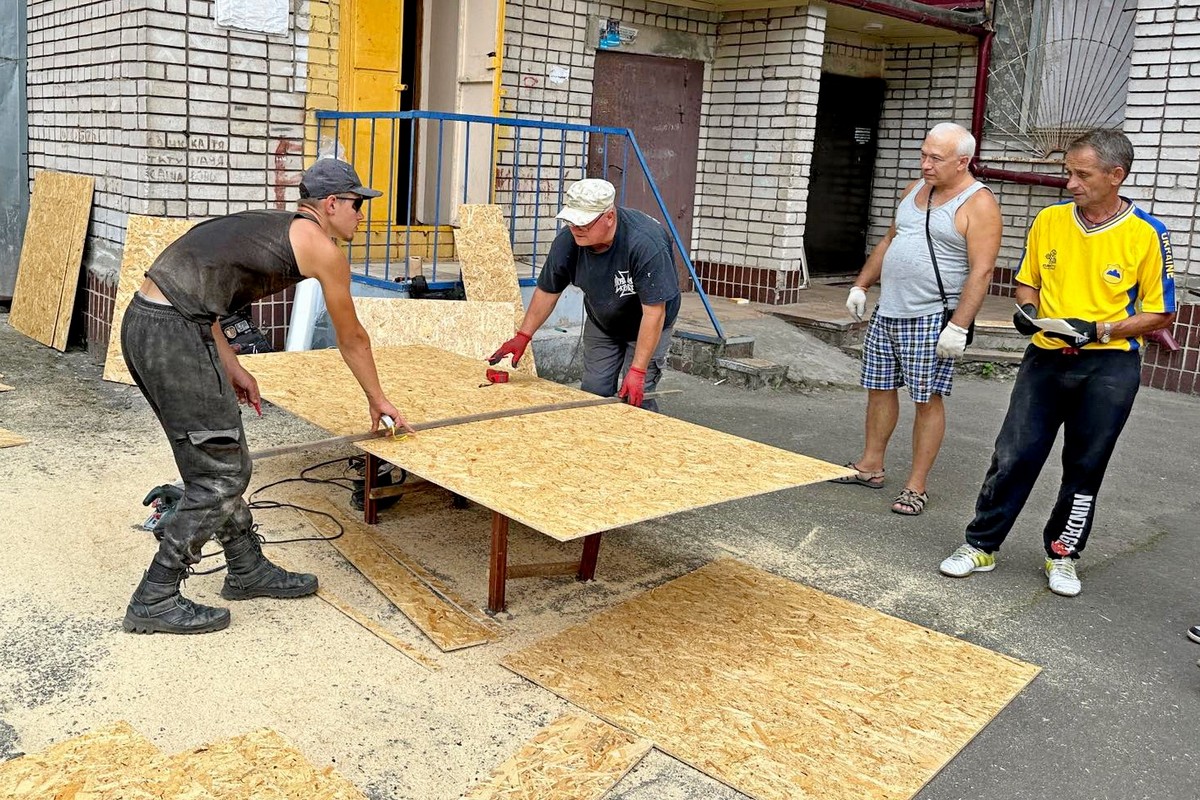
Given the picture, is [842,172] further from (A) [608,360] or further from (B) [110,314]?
(B) [110,314]

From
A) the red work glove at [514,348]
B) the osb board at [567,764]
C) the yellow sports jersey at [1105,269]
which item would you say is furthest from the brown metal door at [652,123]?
the osb board at [567,764]

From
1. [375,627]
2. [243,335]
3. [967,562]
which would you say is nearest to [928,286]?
[967,562]

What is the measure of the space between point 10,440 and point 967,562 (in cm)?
455

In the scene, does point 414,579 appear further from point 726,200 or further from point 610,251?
point 726,200

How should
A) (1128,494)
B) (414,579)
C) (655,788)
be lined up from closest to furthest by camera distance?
(655,788) < (414,579) < (1128,494)

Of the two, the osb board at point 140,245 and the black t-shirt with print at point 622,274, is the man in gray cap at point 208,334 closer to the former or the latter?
the black t-shirt with print at point 622,274

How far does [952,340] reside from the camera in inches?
189

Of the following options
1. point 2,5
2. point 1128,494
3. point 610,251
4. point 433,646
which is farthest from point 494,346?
point 2,5

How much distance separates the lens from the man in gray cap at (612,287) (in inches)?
176

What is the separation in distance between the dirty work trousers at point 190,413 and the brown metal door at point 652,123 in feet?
19.4

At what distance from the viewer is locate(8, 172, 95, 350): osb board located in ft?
24.3

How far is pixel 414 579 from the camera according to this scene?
405 centimetres

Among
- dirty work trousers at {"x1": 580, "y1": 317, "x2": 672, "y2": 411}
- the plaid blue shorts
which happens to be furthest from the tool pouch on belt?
the plaid blue shorts

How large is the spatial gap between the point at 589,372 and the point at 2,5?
599 cm
